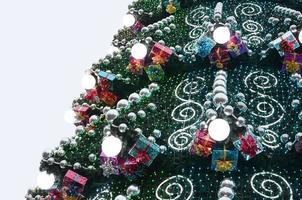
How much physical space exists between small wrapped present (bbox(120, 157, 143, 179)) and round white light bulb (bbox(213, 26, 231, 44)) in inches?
65.1

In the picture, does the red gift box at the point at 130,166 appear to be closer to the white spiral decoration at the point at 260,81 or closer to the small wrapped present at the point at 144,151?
the small wrapped present at the point at 144,151

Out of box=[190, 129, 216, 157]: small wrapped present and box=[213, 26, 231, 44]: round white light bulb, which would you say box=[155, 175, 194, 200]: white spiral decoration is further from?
box=[213, 26, 231, 44]: round white light bulb

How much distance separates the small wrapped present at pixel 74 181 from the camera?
6105 mm

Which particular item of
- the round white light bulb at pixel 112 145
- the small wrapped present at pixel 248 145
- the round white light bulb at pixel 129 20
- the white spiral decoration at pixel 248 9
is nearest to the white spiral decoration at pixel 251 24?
the white spiral decoration at pixel 248 9

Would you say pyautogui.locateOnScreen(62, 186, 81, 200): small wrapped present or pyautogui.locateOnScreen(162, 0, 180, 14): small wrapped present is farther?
pyautogui.locateOnScreen(162, 0, 180, 14): small wrapped present

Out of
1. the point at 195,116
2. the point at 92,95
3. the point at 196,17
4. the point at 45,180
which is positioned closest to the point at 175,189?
the point at 195,116

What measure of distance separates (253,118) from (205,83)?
0.82 m

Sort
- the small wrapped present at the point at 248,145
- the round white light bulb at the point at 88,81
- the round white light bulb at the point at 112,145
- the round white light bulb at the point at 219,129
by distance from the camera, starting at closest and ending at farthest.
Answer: the round white light bulb at the point at 219,129
the small wrapped present at the point at 248,145
the round white light bulb at the point at 112,145
the round white light bulb at the point at 88,81

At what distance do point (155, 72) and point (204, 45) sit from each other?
72cm

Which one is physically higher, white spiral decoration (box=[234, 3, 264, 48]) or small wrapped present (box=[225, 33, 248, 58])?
white spiral decoration (box=[234, 3, 264, 48])

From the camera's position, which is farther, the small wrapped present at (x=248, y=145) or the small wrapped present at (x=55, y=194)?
the small wrapped present at (x=55, y=194)

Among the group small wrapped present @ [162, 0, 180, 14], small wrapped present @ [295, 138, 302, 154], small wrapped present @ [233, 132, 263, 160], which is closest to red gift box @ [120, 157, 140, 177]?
small wrapped present @ [233, 132, 263, 160]

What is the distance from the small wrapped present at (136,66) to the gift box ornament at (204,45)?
746mm

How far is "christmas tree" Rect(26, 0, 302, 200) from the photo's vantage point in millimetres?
5273
